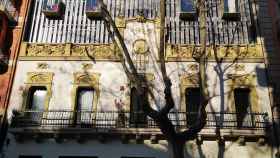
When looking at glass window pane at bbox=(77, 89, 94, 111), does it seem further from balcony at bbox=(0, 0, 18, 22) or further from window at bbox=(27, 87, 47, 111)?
balcony at bbox=(0, 0, 18, 22)

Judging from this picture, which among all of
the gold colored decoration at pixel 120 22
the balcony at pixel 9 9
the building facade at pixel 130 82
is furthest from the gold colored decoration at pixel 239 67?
the balcony at pixel 9 9

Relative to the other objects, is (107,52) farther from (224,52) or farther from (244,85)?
(244,85)

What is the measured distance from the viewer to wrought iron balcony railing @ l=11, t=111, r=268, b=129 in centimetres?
1747

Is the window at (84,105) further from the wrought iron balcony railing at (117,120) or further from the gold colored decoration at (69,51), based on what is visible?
the gold colored decoration at (69,51)

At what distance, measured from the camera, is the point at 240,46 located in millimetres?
19578

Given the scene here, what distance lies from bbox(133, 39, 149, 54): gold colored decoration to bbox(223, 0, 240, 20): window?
5.05m

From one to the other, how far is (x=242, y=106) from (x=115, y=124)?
6622 millimetres

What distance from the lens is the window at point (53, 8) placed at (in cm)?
2100

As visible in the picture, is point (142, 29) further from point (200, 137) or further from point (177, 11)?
point (200, 137)

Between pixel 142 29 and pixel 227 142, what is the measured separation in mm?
7854

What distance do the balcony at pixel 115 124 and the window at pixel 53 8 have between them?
6.23 meters

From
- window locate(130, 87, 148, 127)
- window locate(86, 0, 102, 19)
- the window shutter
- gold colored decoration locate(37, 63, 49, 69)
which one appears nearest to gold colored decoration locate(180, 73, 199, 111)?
window locate(130, 87, 148, 127)

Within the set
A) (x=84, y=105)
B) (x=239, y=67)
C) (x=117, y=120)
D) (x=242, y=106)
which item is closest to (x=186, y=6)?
(x=239, y=67)

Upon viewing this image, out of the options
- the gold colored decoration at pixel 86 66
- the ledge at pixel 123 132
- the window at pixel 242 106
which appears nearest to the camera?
the ledge at pixel 123 132
